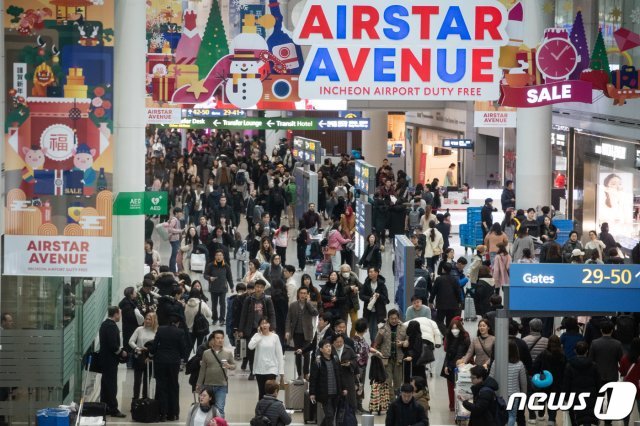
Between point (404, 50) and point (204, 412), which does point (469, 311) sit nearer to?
point (404, 50)

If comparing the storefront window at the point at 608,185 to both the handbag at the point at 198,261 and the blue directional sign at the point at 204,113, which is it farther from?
the blue directional sign at the point at 204,113

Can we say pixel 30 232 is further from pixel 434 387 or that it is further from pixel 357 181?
pixel 357 181

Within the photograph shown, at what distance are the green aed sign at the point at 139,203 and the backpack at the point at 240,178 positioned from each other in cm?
1675

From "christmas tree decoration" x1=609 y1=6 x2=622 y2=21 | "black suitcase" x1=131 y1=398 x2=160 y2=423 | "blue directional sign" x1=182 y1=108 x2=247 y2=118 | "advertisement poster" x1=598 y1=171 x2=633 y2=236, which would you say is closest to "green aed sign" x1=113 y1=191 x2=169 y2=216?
"black suitcase" x1=131 y1=398 x2=160 y2=423

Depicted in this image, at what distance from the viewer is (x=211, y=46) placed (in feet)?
77.8

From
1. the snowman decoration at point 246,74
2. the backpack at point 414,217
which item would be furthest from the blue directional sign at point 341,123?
the snowman decoration at point 246,74

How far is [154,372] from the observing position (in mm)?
15984

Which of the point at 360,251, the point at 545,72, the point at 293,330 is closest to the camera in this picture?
the point at 293,330

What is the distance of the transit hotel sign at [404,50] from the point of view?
17.2 meters

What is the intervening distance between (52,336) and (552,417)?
562 cm

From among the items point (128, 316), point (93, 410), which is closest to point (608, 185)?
point (128, 316)

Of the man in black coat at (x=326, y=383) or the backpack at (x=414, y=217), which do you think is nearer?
the man in black coat at (x=326, y=383)

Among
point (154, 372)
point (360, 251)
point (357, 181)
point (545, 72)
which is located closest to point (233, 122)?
point (357, 181)

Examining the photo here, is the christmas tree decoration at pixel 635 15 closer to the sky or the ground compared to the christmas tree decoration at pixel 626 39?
closer to the sky
